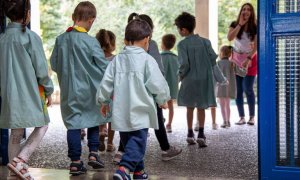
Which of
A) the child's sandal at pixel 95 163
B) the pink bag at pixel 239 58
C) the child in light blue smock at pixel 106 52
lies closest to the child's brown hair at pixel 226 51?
the pink bag at pixel 239 58

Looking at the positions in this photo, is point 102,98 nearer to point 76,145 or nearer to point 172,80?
point 76,145

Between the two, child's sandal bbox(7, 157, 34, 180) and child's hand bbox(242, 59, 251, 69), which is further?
child's hand bbox(242, 59, 251, 69)

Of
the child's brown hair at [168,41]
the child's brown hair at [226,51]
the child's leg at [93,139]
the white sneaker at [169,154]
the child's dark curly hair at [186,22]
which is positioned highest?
the child's dark curly hair at [186,22]

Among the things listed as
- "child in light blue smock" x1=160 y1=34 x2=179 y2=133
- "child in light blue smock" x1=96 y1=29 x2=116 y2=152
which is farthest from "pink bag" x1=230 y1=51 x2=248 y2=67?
"child in light blue smock" x1=96 y1=29 x2=116 y2=152

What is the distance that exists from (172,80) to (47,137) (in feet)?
5.84

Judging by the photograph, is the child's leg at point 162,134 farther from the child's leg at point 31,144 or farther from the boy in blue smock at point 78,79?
the child's leg at point 31,144

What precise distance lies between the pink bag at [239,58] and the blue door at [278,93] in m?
4.06

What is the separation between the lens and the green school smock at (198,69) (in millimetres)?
5949

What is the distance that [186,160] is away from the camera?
5.05 meters

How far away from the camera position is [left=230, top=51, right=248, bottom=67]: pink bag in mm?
7725

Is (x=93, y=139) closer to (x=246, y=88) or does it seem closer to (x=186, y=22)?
(x=186, y=22)

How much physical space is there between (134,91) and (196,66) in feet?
7.45

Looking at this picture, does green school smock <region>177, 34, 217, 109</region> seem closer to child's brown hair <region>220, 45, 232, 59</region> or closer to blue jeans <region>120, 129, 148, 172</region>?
child's brown hair <region>220, 45, 232, 59</region>

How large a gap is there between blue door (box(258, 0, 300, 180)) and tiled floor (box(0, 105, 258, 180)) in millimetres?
623
